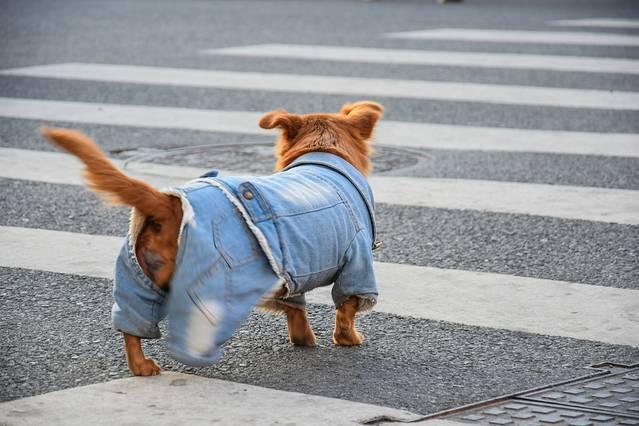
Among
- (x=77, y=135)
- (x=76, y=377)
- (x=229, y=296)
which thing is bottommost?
(x=76, y=377)

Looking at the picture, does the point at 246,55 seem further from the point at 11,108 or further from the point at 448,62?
the point at 11,108

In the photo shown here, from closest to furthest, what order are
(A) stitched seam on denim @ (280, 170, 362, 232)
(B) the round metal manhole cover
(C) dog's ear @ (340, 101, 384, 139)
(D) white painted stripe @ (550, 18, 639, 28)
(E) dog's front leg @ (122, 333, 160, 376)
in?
(E) dog's front leg @ (122, 333, 160, 376), (A) stitched seam on denim @ (280, 170, 362, 232), (C) dog's ear @ (340, 101, 384, 139), (B) the round metal manhole cover, (D) white painted stripe @ (550, 18, 639, 28)

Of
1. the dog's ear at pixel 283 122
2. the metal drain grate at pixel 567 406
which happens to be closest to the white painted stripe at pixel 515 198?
the dog's ear at pixel 283 122

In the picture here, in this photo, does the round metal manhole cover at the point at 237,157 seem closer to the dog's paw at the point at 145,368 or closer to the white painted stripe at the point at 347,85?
the white painted stripe at the point at 347,85

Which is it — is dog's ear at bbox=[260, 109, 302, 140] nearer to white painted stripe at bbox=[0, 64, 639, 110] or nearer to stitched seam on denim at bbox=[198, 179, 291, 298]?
stitched seam on denim at bbox=[198, 179, 291, 298]

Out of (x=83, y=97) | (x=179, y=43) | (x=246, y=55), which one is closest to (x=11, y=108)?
(x=83, y=97)

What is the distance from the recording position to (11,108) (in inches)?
328

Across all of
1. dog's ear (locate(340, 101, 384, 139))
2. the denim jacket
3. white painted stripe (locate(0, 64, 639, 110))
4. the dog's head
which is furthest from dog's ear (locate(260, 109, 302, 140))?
white painted stripe (locate(0, 64, 639, 110))

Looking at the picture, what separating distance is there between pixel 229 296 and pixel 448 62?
23.4ft

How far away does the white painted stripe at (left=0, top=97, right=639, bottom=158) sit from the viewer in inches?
280

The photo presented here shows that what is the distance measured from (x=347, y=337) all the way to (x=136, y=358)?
717 millimetres

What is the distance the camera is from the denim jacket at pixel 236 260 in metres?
3.42

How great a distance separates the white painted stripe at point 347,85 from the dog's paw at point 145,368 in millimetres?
5304

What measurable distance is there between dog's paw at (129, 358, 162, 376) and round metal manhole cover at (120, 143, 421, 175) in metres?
2.92
